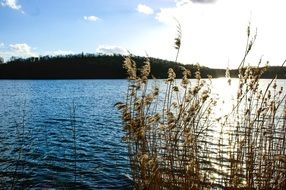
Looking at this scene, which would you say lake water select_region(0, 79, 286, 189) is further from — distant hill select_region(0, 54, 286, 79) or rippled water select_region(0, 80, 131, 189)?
distant hill select_region(0, 54, 286, 79)

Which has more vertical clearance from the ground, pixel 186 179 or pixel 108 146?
pixel 186 179

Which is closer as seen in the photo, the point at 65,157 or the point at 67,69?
the point at 65,157

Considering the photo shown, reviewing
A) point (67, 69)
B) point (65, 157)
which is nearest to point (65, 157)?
point (65, 157)

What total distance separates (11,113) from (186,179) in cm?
2818

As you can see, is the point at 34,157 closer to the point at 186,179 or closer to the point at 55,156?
the point at 55,156

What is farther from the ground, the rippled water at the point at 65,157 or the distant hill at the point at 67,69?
the distant hill at the point at 67,69

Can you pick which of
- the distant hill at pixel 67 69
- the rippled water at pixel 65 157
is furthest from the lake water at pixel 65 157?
the distant hill at pixel 67 69

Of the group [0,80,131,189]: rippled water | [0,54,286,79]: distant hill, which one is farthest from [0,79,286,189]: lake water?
[0,54,286,79]: distant hill

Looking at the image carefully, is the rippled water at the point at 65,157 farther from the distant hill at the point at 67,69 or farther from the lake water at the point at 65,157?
the distant hill at the point at 67,69

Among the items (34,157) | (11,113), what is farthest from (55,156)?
(11,113)

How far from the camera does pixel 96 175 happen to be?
44.3ft

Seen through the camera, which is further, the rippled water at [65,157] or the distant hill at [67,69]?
the distant hill at [67,69]

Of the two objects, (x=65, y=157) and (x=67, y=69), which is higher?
(x=67, y=69)

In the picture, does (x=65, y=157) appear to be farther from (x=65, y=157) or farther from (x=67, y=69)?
(x=67, y=69)
